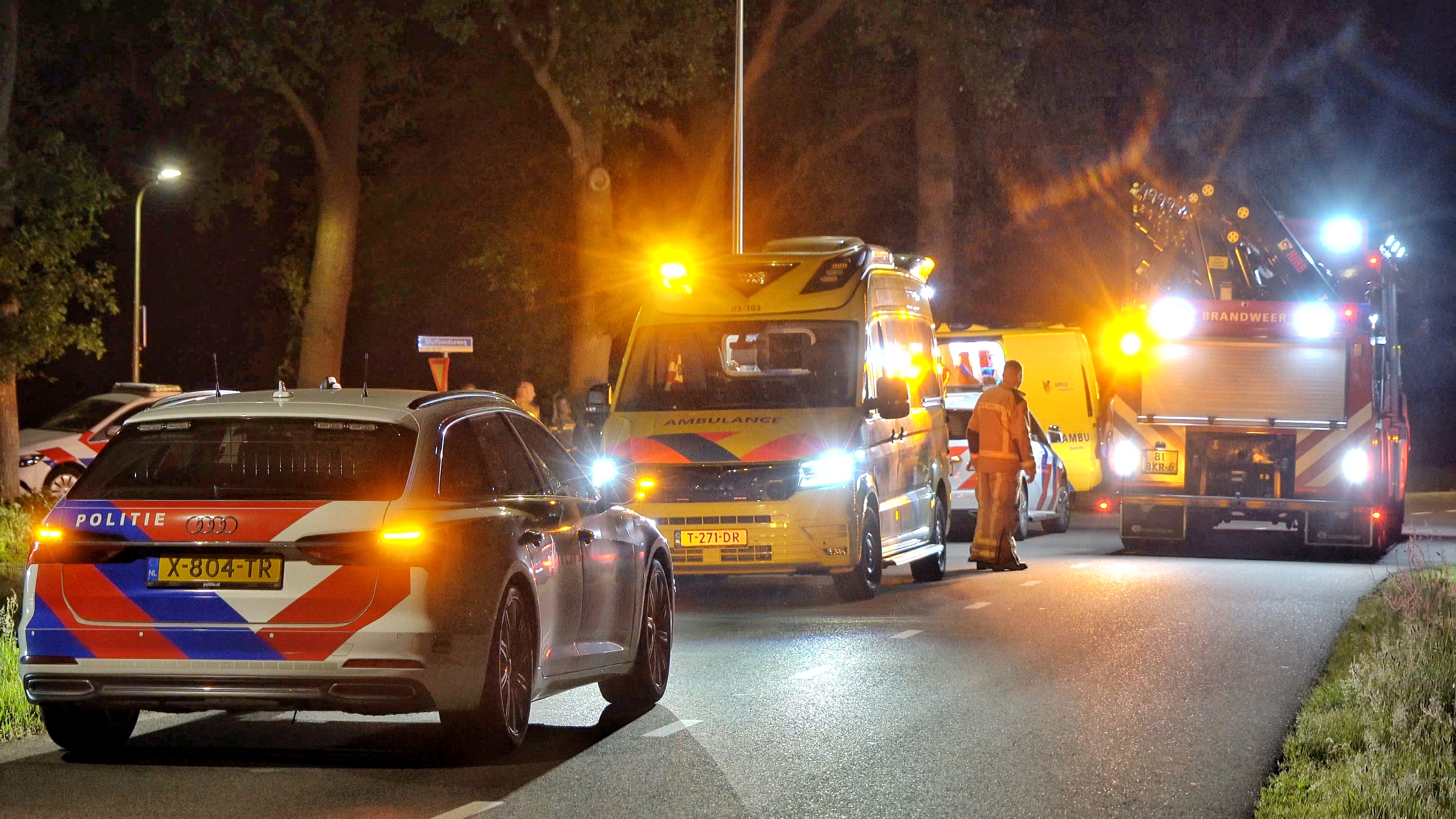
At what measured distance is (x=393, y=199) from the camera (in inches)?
1837

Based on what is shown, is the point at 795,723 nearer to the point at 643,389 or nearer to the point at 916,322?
the point at 643,389

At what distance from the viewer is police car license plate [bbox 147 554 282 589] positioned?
7566 millimetres

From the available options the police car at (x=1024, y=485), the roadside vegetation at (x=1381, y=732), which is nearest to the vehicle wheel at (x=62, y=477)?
the police car at (x=1024, y=485)

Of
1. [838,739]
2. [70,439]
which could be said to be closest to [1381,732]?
[838,739]

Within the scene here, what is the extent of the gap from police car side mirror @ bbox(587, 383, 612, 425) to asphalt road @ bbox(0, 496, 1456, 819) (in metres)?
2.41

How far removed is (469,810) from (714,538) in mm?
7752

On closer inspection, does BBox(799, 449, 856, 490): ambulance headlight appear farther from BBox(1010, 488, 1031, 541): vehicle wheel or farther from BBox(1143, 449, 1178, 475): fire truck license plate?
BBox(1010, 488, 1031, 541): vehicle wheel

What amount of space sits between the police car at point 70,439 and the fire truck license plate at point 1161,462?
1268cm

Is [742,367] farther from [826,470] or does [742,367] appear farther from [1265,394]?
[1265,394]

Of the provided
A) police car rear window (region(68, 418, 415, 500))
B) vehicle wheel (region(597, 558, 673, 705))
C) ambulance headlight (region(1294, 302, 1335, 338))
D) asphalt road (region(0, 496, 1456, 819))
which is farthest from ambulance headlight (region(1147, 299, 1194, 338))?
police car rear window (region(68, 418, 415, 500))

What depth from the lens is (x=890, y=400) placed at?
51.3 feet

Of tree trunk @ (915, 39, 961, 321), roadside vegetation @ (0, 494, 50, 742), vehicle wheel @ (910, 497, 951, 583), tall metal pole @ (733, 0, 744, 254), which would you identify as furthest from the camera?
tree trunk @ (915, 39, 961, 321)

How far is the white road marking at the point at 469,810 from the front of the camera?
23.3 ft

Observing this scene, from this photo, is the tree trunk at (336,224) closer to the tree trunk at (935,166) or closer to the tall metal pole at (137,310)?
the tall metal pole at (137,310)
